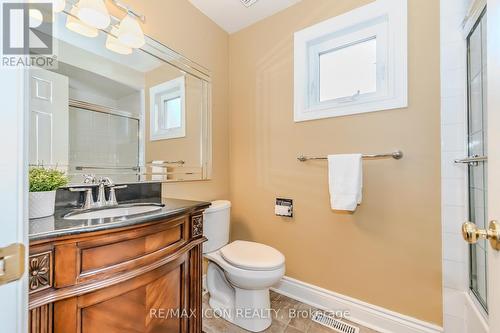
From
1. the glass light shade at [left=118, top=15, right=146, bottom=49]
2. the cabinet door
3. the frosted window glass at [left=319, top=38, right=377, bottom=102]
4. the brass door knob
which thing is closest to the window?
the glass light shade at [left=118, top=15, right=146, bottom=49]

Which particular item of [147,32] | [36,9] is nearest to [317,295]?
[147,32]

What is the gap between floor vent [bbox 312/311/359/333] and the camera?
1376 mm

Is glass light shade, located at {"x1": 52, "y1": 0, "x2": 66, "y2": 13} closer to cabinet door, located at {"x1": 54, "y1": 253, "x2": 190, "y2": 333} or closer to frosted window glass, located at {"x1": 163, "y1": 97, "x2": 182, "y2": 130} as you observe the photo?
frosted window glass, located at {"x1": 163, "y1": 97, "x2": 182, "y2": 130}

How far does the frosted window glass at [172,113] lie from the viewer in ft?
5.15

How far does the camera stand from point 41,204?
800 mm

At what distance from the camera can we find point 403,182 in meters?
1.34

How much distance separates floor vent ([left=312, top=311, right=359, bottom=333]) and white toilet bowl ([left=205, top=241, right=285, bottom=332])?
0.32 m

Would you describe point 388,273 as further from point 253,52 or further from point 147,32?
point 147,32

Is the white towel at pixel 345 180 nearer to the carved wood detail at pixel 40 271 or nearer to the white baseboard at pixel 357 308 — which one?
the white baseboard at pixel 357 308

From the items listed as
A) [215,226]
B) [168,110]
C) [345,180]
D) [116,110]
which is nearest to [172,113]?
[168,110]

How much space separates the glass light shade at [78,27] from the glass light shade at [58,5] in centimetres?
4

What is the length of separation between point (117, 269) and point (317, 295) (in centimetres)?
140

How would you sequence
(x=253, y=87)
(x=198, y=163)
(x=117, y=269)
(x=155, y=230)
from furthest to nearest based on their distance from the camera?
(x=253, y=87) → (x=198, y=163) → (x=155, y=230) → (x=117, y=269)

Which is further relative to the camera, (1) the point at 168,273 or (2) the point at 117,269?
(1) the point at 168,273
